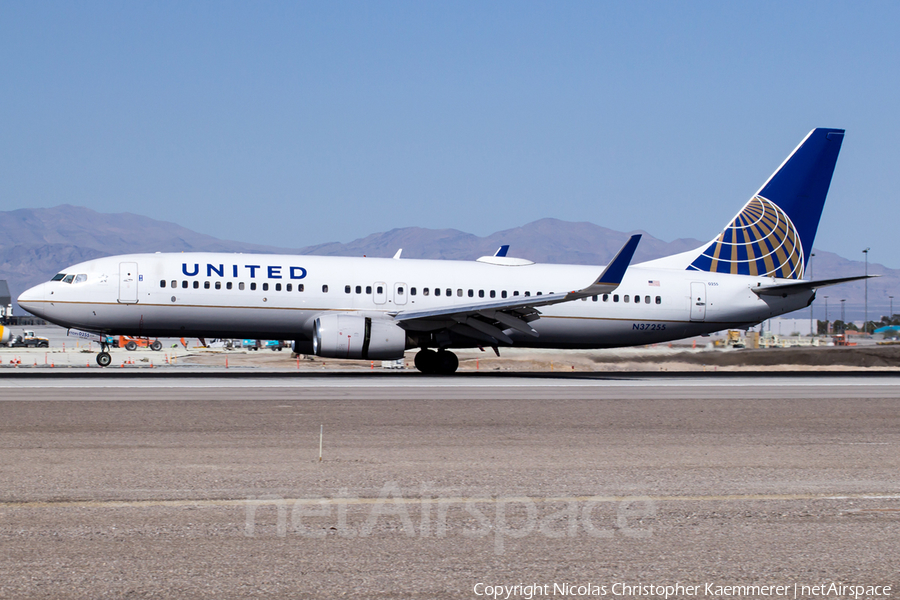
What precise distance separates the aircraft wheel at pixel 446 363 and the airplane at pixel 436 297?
5 centimetres

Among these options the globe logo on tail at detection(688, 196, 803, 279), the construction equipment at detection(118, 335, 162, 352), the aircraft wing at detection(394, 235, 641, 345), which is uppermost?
the globe logo on tail at detection(688, 196, 803, 279)

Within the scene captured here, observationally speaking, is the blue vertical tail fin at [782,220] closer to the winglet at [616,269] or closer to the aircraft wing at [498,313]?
the aircraft wing at [498,313]

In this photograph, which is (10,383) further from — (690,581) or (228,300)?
(690,581)

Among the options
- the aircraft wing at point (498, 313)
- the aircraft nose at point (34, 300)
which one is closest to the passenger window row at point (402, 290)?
the aircraft wing at point (498, 313)

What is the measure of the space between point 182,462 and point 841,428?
1109 cm

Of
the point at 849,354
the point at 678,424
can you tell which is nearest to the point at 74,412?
the point at 678,424

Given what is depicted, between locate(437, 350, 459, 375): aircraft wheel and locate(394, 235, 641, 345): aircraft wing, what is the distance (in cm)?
141

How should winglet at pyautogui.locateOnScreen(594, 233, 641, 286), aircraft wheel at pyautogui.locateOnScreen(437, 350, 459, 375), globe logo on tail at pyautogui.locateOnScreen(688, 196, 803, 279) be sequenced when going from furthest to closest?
globe logo on tail at pyautogui.locateOnScreen(688, 196, 803, 279)
aircraft wheel at pyautogui.locateOnScreen(437, 350, 459, 375)
winglet at pyautogui.locateOnScreen(594, 233, 641, 286)

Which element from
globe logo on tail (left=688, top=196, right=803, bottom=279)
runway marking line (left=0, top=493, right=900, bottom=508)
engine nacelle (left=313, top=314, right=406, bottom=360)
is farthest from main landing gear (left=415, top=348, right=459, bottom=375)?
runway marking line (left=0, top=493, right=900, bottom=508)

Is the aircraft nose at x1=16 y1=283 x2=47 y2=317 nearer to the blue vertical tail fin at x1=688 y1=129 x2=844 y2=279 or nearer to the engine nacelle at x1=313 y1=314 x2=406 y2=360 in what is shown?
the engine nacelle at x1=313 y1=314 x2=406 y2=360

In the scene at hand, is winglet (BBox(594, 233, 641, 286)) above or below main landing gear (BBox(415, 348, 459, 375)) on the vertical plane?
above

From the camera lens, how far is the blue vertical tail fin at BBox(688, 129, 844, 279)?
33.2 m

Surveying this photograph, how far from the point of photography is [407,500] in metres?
8.38

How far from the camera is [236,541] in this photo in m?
6.76
